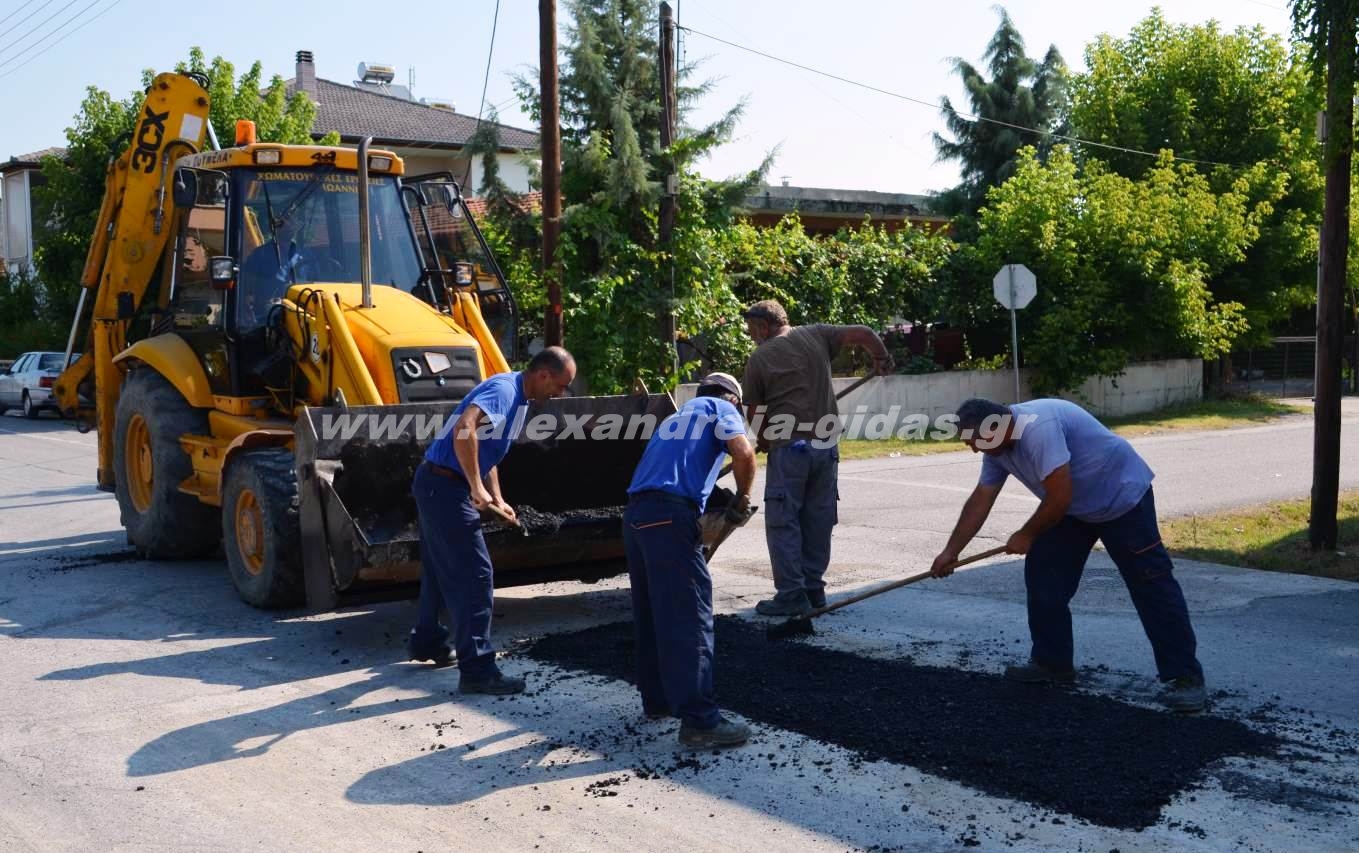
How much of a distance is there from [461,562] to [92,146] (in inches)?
993

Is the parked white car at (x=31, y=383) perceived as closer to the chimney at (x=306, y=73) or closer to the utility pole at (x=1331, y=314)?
the chimney at (x=306, y=73)

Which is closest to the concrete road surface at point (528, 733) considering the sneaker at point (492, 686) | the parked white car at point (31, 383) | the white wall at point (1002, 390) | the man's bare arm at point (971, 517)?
the sneaker at point (492, 686)

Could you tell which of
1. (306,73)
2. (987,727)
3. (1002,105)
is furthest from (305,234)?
(306,73)

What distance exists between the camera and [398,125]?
43.1 meters

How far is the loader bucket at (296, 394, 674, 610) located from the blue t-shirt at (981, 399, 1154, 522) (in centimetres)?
271

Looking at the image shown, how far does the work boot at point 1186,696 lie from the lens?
18.9 feet

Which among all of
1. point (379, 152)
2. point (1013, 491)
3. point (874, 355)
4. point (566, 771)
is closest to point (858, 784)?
point (566, 771)

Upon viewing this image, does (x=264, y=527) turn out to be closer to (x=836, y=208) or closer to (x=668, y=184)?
(x=668, y=184)

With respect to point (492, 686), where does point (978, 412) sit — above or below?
above

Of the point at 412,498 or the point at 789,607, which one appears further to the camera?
the point at 412,498

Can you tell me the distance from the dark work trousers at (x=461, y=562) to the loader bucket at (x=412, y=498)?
30.6 inches

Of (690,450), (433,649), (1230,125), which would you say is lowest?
(433,649)

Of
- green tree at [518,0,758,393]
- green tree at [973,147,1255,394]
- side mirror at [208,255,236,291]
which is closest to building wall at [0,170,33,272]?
green tree at [518,0,758,393]

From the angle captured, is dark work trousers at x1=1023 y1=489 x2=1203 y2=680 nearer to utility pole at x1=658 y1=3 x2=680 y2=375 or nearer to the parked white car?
utility pole at x1=658 y1=3 x2=680 y2=375
